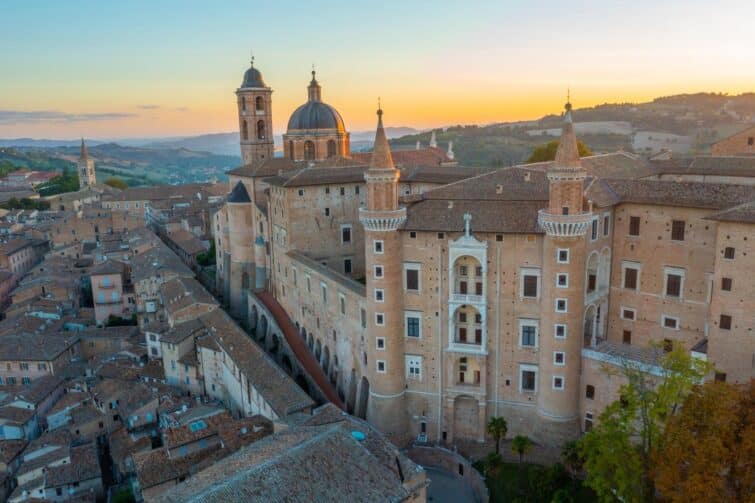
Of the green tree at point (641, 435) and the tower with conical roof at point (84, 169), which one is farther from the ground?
the tower with conical roof at point (84, 169)

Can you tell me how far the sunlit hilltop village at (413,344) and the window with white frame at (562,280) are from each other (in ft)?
0.20

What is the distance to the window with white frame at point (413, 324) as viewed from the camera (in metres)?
30.0

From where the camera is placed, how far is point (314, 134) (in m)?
52.1

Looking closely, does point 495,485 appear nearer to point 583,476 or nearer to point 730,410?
point 583,476

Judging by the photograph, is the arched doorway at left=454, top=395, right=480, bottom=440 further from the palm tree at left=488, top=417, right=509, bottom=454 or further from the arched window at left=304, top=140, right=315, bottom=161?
the arched window at left=304, top=140, right=315, bottom=161

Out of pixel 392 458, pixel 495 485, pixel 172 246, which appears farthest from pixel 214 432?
pixel 172 246

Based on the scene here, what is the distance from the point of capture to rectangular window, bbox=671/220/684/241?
2792 cm

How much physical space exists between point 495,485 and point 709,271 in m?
13.7

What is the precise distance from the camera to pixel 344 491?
19.0 meters

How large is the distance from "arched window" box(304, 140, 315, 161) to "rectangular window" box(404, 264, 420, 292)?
25.4m

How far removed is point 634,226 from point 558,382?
868cm

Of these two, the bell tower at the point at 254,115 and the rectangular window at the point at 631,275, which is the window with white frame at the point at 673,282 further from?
the bell tower at the point at 254,115

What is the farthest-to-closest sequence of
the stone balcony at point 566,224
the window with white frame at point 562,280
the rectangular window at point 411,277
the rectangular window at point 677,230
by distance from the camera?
the rectangular window at point 411,277 → the rectangular window at point 677,230 → the window with white frame at point 562,280 → the stone balcony at point 566,224

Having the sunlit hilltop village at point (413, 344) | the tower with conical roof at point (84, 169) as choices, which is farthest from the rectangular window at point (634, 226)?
the tower with conical roof at point (84, 169)
